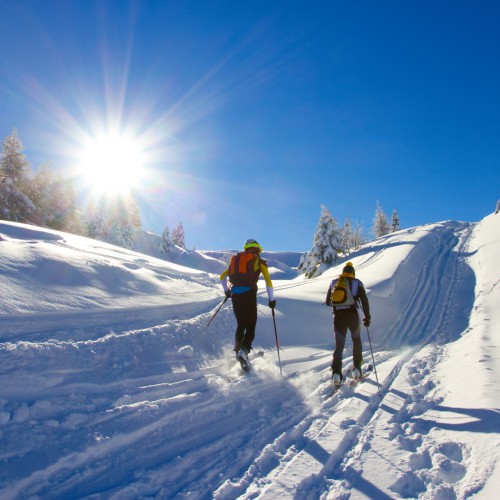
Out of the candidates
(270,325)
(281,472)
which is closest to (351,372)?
(270,325)

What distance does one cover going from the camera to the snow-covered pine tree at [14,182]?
2872 centimetres

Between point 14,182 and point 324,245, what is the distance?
2963 cm

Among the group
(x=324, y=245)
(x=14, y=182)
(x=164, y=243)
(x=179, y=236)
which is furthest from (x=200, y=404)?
(x=179, y=236)

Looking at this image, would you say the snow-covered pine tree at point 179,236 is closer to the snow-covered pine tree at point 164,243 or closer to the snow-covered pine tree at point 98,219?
the snow-covered pine tree at point 164,243

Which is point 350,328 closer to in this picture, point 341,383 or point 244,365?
point 341,383

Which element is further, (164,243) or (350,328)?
(164,243)

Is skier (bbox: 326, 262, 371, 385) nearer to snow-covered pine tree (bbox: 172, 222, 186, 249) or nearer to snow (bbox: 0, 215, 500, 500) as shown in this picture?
snow (bbox: 0, 215, 500, 500)

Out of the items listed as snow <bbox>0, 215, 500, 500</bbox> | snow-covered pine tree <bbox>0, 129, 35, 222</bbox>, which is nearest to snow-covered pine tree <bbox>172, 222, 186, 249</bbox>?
snow-covered pine tree <bbox>0, 129, 35, 222</bbox>

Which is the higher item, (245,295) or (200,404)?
(245,295)

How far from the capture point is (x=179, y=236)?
8906cm

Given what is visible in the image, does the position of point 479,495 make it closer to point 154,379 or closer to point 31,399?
point 154,379

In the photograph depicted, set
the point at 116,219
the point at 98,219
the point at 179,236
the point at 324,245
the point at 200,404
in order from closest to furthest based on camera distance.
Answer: the point at 200,404 < the point at 324,245 < the point at 98,219 < the point at 116,219 < the point at 179,236

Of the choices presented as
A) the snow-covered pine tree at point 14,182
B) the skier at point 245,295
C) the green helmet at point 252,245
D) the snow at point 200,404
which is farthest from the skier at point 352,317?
the snow-covered pine tree at point 14,182

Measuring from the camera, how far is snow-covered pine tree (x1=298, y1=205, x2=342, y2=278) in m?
34.9
